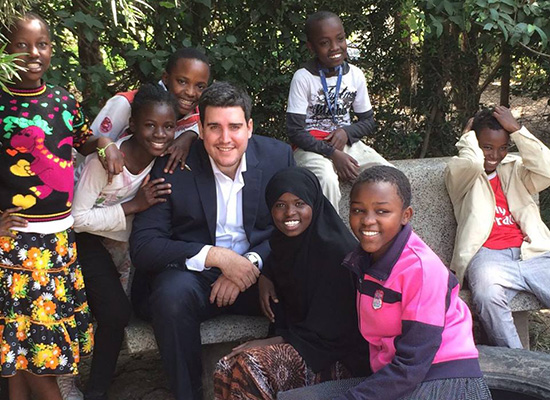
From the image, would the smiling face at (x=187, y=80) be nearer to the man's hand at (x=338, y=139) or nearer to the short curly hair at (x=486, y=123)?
the man's hand at (x=338, y=139)

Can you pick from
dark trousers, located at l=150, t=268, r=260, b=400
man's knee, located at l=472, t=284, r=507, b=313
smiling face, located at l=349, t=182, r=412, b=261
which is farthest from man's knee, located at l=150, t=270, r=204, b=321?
man's knee, located at l=472, t=284, r=507, b=313

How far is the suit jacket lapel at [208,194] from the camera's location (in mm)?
3670

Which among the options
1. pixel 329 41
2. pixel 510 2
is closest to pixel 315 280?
pixel 329 41

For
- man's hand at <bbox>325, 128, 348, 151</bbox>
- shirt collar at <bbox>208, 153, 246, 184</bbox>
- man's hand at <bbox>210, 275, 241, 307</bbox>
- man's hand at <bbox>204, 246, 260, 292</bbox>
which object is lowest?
man's hand at <bbox>210, 275, 241, 307</bbox>

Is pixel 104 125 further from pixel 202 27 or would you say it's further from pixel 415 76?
pixel 415 76

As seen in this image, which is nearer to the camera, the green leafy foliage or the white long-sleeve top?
the white long-sleeve top

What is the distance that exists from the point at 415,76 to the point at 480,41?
4.78 feet

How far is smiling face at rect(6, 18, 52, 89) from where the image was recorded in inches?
125

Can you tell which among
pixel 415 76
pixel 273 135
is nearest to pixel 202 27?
pixel 273 135

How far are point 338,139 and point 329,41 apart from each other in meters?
0.58

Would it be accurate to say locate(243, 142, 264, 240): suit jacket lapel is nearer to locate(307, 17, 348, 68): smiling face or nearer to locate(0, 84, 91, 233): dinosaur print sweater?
locate(0, 84, 91, 233): dinosaur print sweater

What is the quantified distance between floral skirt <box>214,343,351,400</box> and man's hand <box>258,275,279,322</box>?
10.8 inches

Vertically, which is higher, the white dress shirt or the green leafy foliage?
the green leafy foliage

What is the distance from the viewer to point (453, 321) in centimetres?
288
